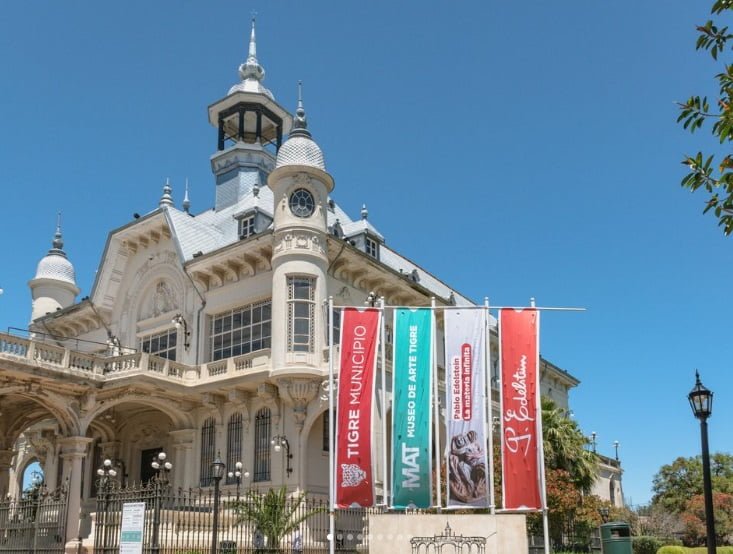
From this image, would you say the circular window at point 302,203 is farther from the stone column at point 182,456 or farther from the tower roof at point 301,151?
the stone column at point 182,456

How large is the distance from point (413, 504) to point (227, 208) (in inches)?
941

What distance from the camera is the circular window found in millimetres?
28953

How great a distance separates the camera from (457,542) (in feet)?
54.5

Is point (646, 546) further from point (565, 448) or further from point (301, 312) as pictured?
point (301, 312)

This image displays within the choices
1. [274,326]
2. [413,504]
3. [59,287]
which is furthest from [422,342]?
[59,287]

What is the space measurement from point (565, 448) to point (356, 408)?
15137 mm

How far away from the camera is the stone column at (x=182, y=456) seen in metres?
30.4

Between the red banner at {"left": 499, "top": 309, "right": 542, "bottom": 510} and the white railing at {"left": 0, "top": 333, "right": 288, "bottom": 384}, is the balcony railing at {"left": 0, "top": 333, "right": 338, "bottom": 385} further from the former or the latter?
the red banner at {"left": 499, "top": 309, "right": 542, "bottom": 510}

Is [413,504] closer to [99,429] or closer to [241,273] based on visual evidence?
[241,273]

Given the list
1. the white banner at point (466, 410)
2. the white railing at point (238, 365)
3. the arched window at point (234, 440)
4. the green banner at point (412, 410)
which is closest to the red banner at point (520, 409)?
the white banner at point (466, 410)

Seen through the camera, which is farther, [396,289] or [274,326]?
[396,289]

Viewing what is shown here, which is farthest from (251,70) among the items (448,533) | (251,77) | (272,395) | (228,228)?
(448,533)

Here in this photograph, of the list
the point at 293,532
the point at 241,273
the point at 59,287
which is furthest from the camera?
the point at 59,287

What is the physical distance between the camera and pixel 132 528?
661 inches
